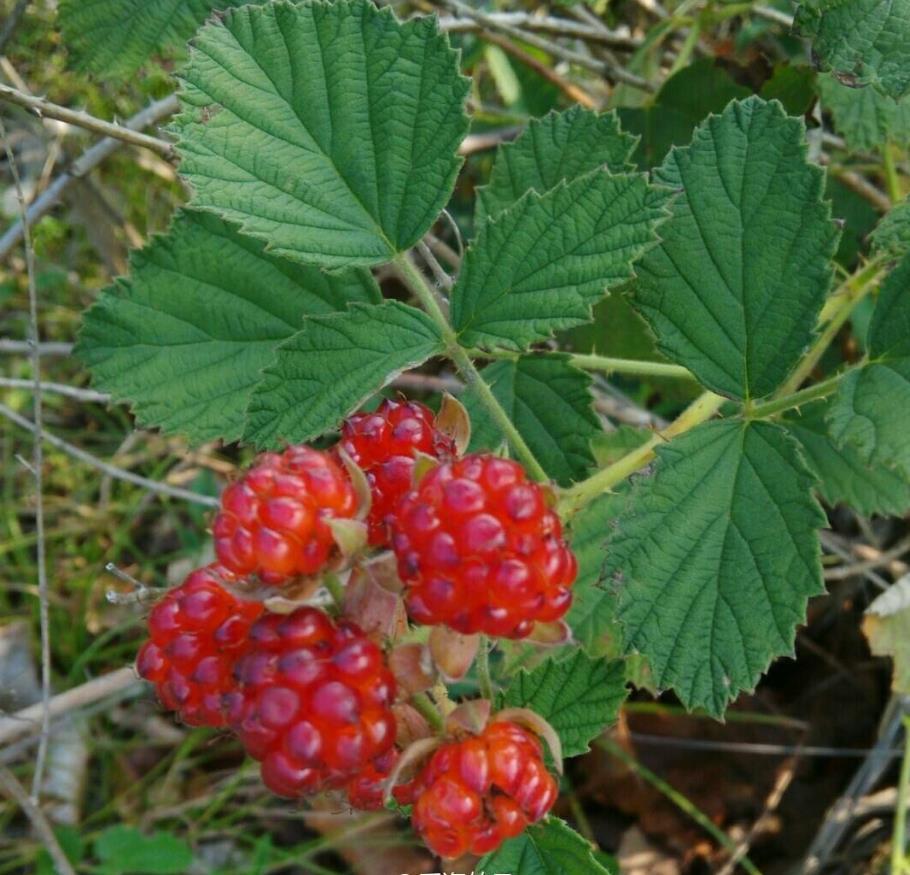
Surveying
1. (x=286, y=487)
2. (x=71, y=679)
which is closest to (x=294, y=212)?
(x=286, y=487)

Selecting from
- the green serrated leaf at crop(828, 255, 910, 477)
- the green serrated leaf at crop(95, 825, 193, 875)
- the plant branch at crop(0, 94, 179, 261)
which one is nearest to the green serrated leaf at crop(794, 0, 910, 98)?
the green serrated leaf at crop(828, 255, 910, 477)

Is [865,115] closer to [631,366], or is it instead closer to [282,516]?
[631,366]

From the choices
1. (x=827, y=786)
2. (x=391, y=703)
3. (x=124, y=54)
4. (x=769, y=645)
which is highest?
(x=124, y=54)

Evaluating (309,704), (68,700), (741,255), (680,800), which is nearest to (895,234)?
(741,255)

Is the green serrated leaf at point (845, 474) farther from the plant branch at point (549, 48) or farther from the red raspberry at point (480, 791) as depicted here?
the red raspberry at point (480, 791)

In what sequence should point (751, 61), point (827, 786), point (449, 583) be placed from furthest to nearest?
1. point (827, 786)
2. point (751, 61)
3. point (449, 583)

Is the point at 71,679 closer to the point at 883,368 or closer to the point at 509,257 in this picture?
the point at 509,257
